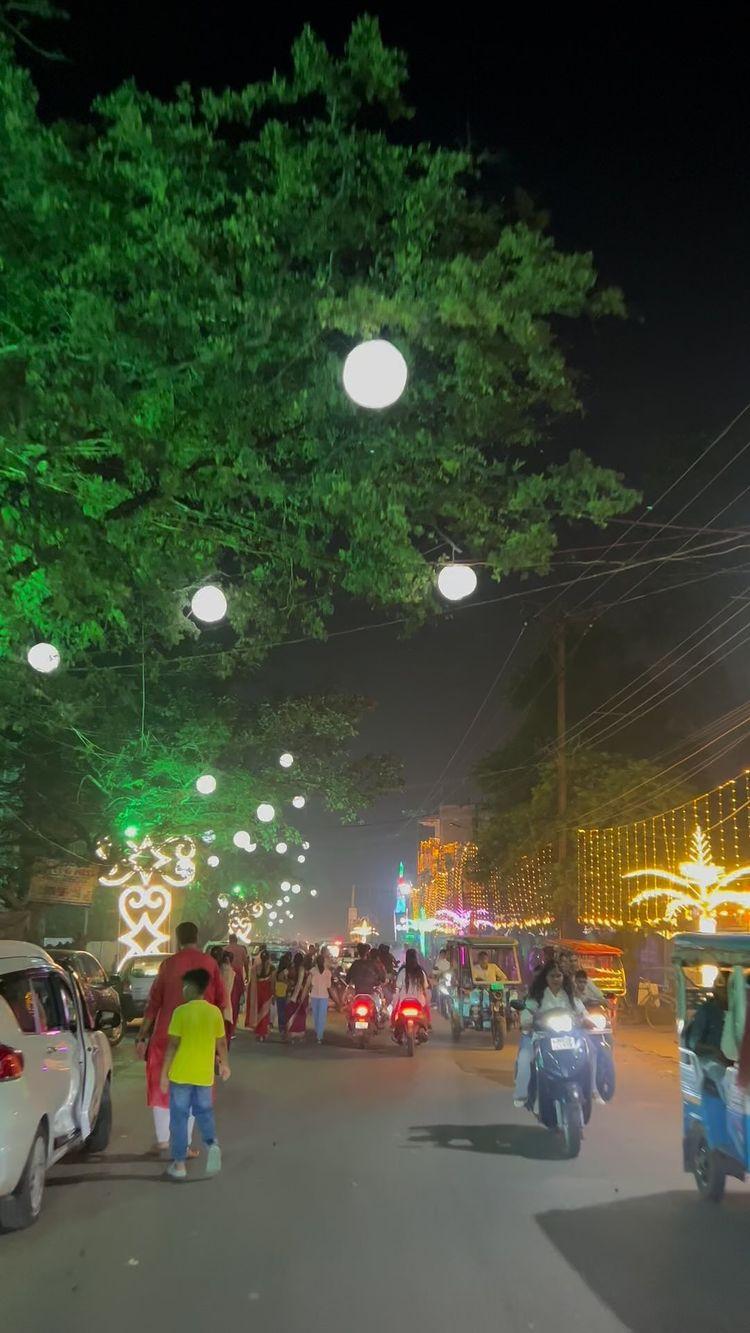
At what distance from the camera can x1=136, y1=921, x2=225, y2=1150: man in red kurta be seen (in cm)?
885

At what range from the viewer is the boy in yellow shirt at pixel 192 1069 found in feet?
26.5

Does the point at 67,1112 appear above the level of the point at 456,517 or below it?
below

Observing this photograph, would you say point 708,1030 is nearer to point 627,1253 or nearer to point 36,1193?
point 627,1253

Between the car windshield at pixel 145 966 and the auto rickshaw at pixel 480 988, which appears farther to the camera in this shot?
the car windshield at pixel 145 966

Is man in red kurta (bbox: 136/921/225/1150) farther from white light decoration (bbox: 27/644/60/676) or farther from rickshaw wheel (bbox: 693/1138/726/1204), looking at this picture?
white light decoration (bbox: 27/644/60/676)

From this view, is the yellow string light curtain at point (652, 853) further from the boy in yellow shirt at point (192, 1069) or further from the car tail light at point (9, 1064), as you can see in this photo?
the car tail light at point (9, 1064)

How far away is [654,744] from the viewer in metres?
39.7

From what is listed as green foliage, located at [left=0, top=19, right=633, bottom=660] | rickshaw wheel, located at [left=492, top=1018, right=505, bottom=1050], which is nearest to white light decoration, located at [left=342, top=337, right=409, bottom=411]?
green foliage, located at [left=0, top=19, right=633, bottom=660]

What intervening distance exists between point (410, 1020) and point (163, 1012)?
9475 mm

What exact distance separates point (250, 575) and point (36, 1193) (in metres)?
5.80

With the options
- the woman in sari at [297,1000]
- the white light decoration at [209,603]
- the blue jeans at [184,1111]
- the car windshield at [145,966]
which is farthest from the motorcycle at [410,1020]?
the blue jeans at [184,1111]

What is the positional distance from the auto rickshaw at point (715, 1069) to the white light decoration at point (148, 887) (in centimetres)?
2033

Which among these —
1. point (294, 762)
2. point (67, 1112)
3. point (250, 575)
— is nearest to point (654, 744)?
point (294, 762)

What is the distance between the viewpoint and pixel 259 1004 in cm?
2184
